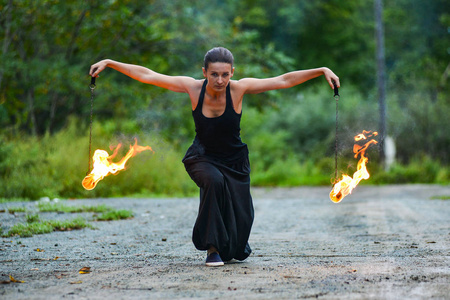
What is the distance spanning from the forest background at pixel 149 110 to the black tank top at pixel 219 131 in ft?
9.45

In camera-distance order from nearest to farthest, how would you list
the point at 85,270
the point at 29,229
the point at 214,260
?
1. the point at 85,270
2. the point at 214,260
3. the point at 29,229

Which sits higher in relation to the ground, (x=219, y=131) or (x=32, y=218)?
(x=219, y=131)

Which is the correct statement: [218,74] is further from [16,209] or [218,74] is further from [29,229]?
[16,209]

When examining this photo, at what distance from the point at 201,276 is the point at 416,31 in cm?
4361

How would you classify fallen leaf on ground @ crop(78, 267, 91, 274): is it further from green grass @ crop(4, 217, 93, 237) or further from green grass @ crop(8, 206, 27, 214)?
green grass @ crop(8, 206, 27, 214)

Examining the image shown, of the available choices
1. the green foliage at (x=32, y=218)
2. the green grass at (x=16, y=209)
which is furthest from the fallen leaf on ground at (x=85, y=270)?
the green grass at (x=16, y=209)

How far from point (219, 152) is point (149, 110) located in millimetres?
17292

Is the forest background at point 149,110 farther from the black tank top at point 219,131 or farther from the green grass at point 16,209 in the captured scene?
the green grass at point 16,209

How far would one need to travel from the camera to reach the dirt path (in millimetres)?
4832

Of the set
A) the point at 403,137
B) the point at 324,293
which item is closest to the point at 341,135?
the point at 403,137

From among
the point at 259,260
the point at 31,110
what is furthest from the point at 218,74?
the point at 31,110

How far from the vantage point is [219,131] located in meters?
6.27

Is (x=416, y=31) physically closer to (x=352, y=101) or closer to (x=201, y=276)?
(x=352, y=101)

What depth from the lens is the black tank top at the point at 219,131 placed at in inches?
246
